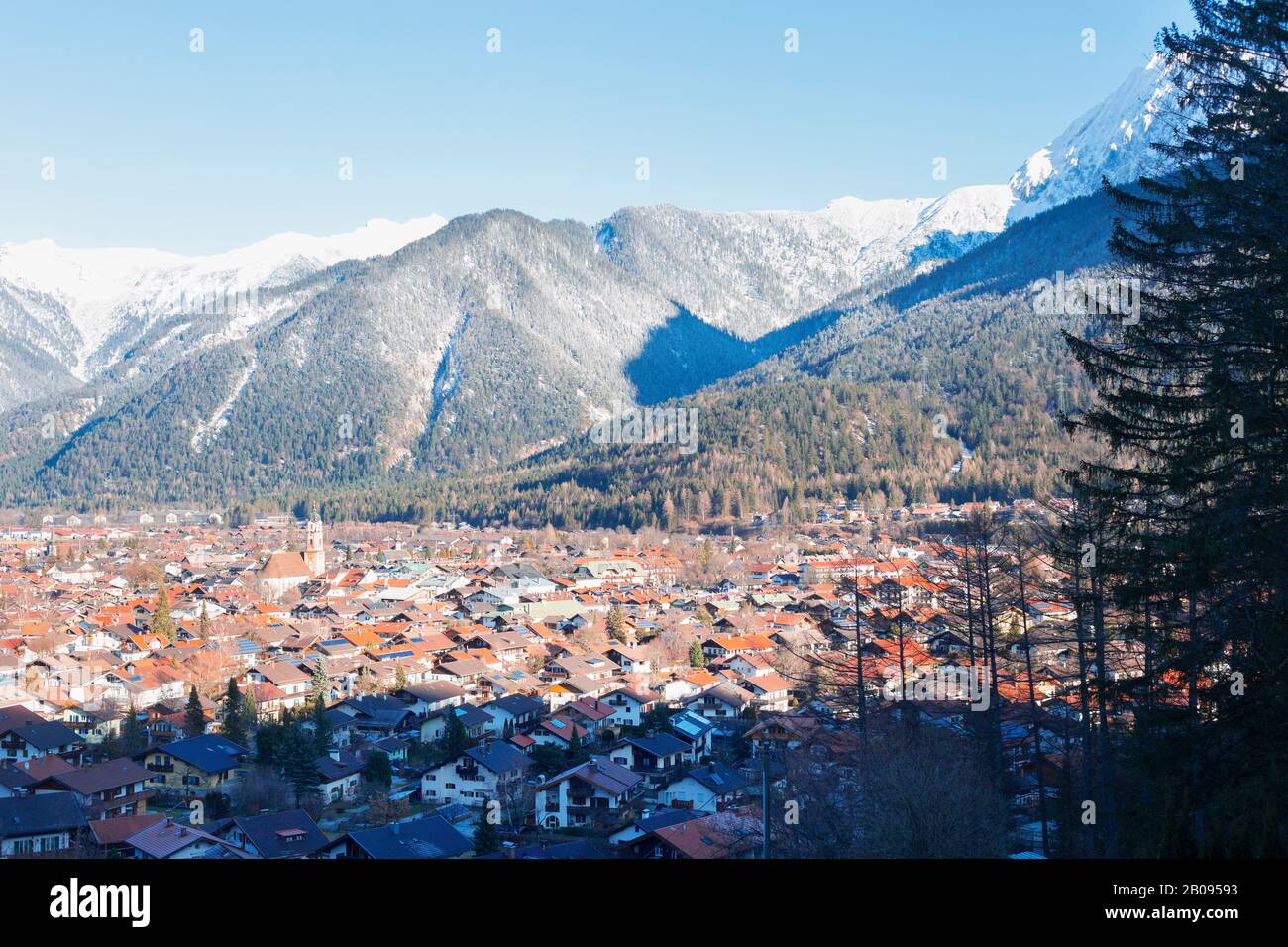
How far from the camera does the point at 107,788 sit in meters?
21.4

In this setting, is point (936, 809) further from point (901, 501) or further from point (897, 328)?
point (897, 328)

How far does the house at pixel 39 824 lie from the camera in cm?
1739

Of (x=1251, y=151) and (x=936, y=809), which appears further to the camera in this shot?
(x=936, y=809)

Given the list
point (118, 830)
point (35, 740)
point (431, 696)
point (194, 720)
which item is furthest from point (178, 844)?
point (431, 696)

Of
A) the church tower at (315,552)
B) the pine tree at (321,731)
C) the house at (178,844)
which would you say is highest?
the church tower at (315,552)

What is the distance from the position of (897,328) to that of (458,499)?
63.8 metres

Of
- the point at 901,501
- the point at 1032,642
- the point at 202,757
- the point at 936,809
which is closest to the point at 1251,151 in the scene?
the point at 1032,642

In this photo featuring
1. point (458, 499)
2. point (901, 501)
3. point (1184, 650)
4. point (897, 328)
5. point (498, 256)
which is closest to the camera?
point (1184, 650)

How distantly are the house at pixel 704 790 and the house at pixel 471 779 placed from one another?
132 inches

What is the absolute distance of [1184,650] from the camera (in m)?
8.35

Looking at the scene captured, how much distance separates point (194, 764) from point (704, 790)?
11.0 meters

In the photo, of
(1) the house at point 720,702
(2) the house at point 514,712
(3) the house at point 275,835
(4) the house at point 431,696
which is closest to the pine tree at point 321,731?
(4) the house at point 431,696

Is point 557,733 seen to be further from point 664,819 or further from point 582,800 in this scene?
point 664,819

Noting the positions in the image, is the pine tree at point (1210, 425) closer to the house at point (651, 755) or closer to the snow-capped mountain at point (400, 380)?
the house at point (651, 755)
